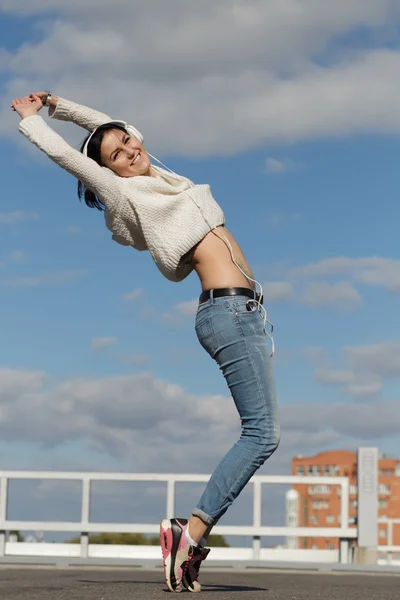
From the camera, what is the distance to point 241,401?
4172 mm

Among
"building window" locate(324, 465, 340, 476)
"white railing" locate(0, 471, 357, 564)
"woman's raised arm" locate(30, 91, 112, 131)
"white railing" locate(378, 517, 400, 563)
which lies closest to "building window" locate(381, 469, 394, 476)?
"building window" locate(324, 465, 340, 476)

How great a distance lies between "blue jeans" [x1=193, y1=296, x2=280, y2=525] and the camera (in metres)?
4.12

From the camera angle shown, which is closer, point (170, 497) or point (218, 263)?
point (218, 263)

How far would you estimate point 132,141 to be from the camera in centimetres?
458

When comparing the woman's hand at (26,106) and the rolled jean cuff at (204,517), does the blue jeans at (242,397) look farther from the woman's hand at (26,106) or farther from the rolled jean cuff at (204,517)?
the woman's hand at (26,106)

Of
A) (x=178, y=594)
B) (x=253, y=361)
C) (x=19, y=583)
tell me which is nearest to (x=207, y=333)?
(x=253, y=361)

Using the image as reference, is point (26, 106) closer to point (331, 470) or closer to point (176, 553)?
point (176, 553)

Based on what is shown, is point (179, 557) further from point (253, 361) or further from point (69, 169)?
point (69, 169)

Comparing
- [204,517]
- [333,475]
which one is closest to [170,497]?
[204,517]

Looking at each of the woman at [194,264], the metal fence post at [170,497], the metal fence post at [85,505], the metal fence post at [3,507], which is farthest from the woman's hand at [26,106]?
the metal fence post at [3,507]

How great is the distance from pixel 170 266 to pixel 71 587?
1477 millimetres

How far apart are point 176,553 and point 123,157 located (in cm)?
177

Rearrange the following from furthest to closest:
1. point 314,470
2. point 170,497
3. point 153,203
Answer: point 314,470, point 170,497, point 153,203

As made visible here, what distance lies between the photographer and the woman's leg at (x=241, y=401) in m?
4.12
